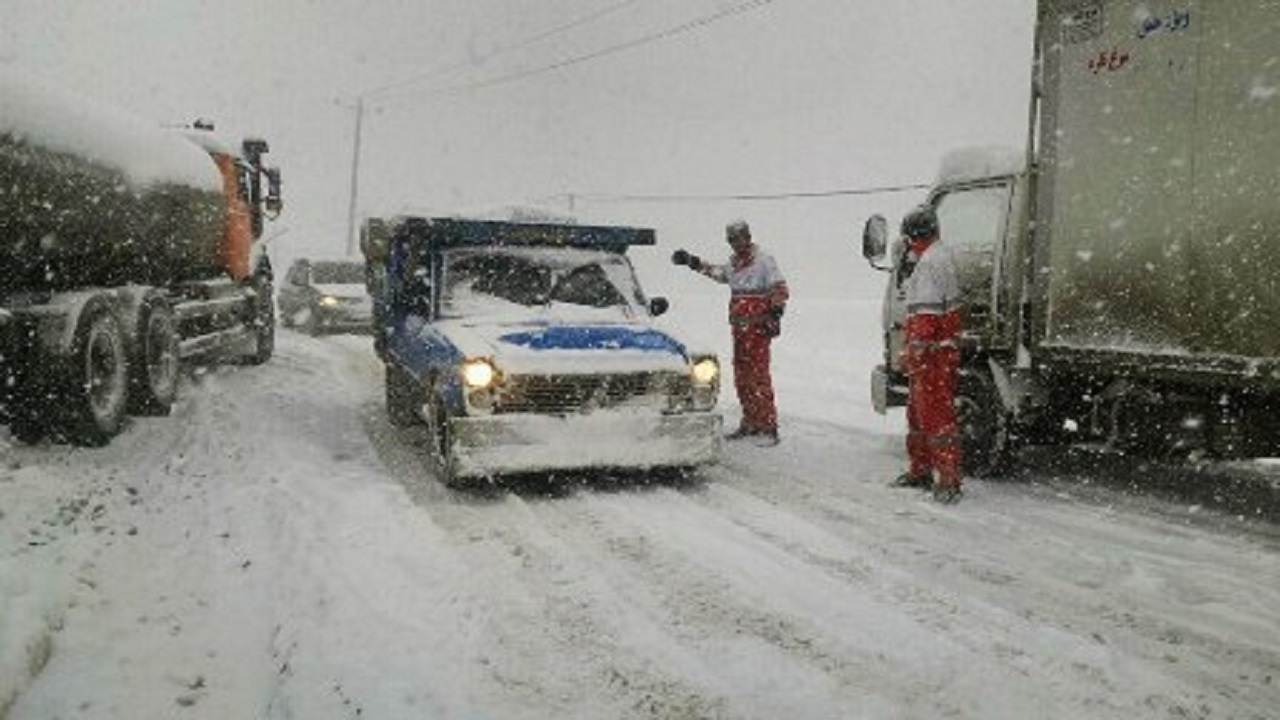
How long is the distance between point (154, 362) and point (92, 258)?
Answer: 1217mm

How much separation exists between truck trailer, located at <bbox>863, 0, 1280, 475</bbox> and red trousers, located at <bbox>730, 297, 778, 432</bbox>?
1.79 metres

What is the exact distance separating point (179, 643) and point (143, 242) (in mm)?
6193

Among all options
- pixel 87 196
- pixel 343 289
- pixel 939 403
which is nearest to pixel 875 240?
pixel 939 403

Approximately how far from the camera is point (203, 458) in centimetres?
766

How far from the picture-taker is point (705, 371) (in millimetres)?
7102

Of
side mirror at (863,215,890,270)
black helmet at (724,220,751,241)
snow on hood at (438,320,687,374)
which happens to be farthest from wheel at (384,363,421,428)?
side mirror at (863,215,890,270)

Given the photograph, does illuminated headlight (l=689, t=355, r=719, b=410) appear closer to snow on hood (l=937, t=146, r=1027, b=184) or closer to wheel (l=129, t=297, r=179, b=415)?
snow on hood (l=937, t=146, r=1027, b=184)

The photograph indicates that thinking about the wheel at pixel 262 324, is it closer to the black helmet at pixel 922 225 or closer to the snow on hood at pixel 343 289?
the snow on hood at pixel 343 289

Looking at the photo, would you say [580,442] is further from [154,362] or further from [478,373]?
[154,362]

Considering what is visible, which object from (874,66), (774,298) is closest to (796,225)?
(874,66)

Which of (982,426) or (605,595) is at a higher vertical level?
(982,426)

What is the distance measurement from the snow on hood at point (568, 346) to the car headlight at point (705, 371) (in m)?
0.12

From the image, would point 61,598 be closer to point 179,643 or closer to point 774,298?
point 179,643

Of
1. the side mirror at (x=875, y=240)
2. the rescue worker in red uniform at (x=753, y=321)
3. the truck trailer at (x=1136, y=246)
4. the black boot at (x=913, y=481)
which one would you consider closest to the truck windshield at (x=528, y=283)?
the rescue worker in red uniform at (x=753, y=321)
